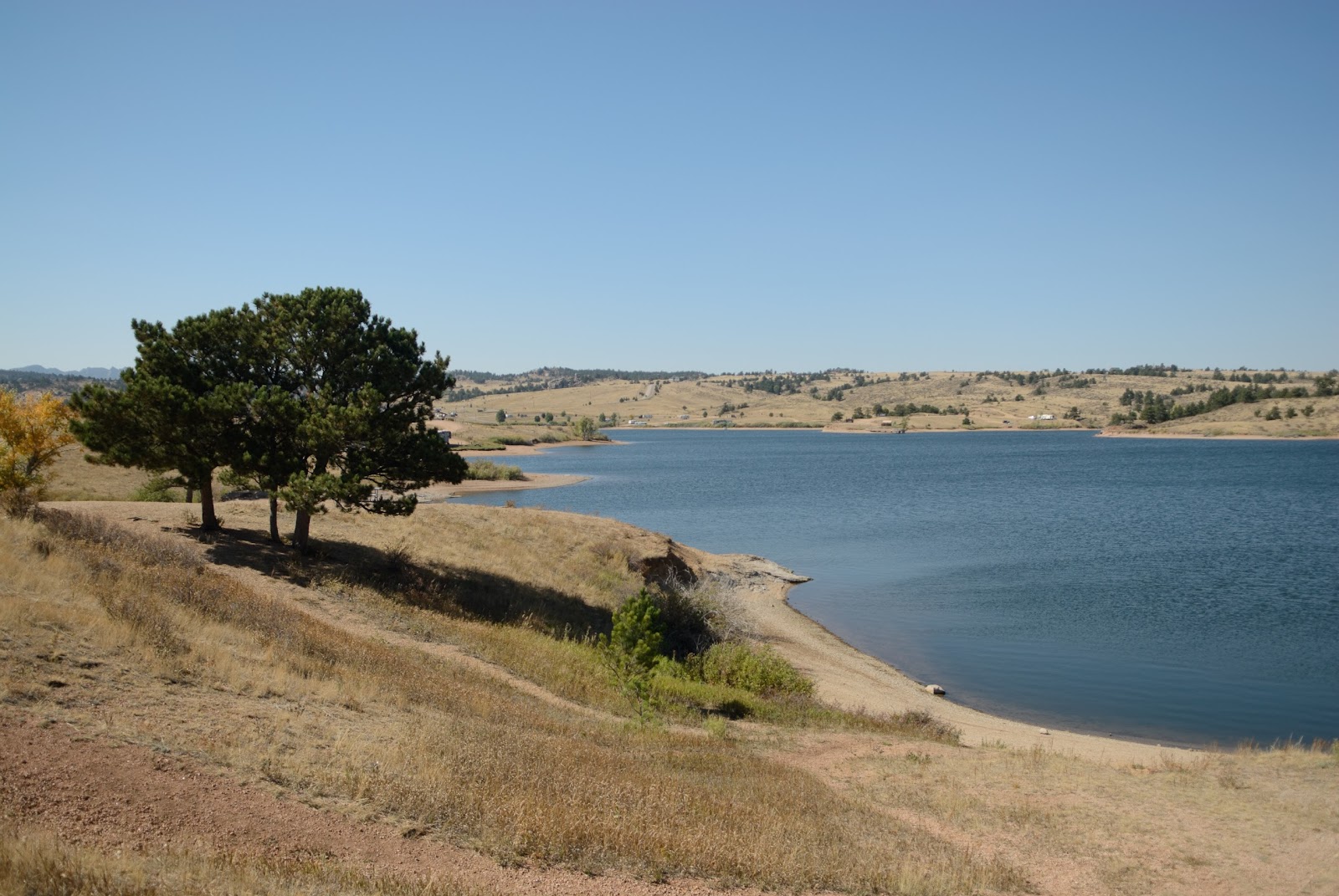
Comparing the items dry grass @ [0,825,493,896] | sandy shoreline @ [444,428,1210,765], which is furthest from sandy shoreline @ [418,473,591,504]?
dry grass @ [0,825,493,896]

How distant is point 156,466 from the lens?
2350 cm

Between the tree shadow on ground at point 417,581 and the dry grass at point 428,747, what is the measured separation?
726 cm

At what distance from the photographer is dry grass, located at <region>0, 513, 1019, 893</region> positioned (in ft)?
29.0

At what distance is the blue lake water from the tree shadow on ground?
1085 cm

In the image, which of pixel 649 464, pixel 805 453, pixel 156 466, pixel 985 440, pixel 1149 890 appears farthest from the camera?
pixel 985 440

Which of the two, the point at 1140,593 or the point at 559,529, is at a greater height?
the point at 559,529

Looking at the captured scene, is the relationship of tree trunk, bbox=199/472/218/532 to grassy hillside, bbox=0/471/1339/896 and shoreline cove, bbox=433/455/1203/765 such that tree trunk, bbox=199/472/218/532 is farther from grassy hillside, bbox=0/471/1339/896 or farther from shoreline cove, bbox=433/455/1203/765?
shoreline cove, bbox=433/455/1203/765

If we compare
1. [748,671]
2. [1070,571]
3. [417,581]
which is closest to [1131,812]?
[748,671]

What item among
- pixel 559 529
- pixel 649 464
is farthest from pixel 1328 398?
pixel 559 529

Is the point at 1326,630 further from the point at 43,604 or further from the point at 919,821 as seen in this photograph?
the point at 43,604

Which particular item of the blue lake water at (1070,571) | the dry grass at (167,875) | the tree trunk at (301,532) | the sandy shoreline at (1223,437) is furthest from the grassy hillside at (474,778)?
the sandy shoreline at (1223,437)

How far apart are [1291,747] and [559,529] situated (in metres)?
25.6

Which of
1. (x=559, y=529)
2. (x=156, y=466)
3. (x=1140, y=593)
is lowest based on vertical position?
(x=1140, y=593)

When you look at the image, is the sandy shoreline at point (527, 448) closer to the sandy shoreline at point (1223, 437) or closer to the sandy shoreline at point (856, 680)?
the sandy shoreline at point (856, 680)
